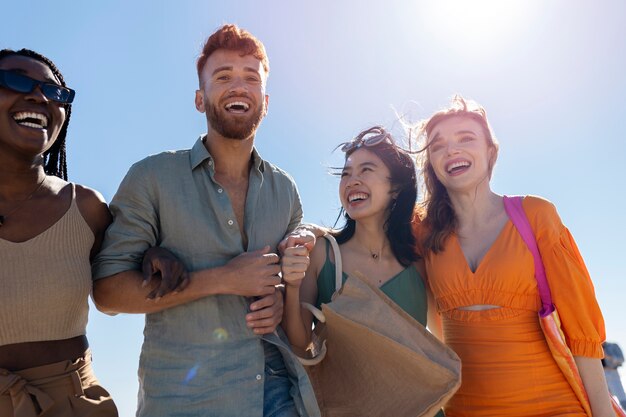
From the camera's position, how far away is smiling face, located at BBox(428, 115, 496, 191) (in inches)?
183

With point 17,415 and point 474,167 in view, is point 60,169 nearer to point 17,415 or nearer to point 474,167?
point 17,415

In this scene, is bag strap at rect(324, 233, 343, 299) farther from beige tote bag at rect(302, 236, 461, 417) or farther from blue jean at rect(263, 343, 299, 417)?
blue jean at rect(263, 343, 299, 417)

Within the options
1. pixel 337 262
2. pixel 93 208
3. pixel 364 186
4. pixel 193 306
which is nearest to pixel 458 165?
pixel 364 186

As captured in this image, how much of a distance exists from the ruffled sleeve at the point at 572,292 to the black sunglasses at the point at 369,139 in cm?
157

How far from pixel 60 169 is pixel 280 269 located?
1803mm

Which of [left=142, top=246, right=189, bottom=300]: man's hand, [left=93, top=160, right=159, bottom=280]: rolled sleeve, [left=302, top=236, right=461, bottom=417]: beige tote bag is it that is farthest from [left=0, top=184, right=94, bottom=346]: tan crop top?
[left=302, top=236, right=461, bottom=417]: beige tote bag

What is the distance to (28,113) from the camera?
3676 millimetres

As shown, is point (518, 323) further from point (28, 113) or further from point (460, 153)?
point (28, 113)

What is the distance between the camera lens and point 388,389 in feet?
12.6

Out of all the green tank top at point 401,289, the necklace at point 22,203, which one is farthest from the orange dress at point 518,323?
the necklace at point 22,203

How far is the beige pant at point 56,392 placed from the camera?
10.4 ft

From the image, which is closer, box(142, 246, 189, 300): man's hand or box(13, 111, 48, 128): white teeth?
box(142, 246, 189, 300): man's hand

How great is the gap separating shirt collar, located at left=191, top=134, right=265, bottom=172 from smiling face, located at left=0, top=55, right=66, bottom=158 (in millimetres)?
880

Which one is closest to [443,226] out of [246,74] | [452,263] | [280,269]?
[452,263]
